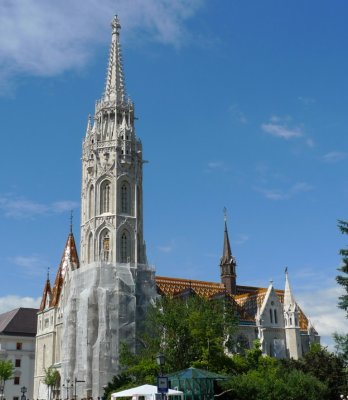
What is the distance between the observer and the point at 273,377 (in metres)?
36.4

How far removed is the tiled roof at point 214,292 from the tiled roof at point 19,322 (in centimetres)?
2323

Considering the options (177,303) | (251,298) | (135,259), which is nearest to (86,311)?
(135,259)

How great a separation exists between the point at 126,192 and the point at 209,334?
23.4m

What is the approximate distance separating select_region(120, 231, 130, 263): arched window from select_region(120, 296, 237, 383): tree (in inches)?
534

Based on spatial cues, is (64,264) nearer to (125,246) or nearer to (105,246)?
(105,246)

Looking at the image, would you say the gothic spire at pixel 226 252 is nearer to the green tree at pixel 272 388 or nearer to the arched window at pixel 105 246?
the arched window at pixel 105 246

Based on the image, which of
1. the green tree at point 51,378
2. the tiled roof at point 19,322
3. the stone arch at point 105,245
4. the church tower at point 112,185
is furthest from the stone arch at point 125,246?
the tiled roof at point 19,322

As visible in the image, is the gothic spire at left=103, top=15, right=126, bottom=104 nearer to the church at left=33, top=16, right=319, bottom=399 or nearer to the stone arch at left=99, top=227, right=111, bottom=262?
the church at left=33, top=16, right=319, bottom=399

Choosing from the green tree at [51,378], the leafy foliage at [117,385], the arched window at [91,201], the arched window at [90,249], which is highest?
the arched window at [91,201]

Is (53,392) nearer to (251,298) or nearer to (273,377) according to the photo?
→ (251,298)

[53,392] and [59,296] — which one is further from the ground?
[59,296]

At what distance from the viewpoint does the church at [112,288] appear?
186ft

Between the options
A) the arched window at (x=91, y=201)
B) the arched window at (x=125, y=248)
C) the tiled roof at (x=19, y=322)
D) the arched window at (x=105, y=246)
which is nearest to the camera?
the arched window at (x=105, y=246)

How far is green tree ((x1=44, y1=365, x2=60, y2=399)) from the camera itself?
63.4 metres
